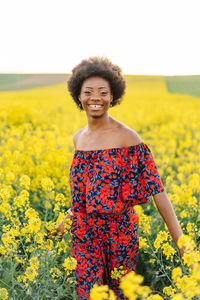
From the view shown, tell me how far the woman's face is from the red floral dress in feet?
0.90

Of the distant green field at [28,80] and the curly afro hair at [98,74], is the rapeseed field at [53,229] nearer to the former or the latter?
the curly afro hair at [98,74]

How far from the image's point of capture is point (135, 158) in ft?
7.33

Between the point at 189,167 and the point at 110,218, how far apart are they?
8.57 feet

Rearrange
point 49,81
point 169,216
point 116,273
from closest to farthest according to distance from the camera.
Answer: point 169,216 < point 116,273 < point 49,81

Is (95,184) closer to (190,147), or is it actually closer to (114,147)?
(114,147)

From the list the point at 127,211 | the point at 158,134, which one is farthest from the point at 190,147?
the point at 127,211

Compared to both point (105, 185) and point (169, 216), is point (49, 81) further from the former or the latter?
point (169, 216)

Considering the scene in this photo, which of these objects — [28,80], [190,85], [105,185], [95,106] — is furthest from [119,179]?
[28,80]

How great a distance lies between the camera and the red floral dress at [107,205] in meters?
2.23

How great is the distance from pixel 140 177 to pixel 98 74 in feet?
2.34

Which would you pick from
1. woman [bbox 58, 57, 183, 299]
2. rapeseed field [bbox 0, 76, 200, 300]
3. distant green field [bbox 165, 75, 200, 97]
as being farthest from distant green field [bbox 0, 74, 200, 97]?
woman [bbox 58, 57, 183, 299]

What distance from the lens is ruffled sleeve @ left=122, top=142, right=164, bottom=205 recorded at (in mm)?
2236

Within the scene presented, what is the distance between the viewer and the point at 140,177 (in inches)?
89.9

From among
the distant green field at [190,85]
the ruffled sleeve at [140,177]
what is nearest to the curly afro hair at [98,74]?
the ruffled sleeve at [140,177]
